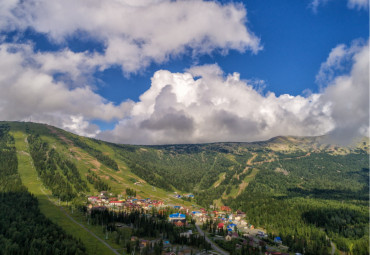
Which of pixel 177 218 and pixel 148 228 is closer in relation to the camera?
pixel 148 228

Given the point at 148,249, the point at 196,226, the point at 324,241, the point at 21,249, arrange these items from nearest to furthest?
the point at 21,249 → the point at 148,249 → the point at 324,241 → the point at 196,226

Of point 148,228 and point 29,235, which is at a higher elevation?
point 29,235

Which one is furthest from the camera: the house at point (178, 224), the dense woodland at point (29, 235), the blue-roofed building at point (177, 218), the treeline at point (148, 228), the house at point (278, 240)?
the blue-roofed building at point (177, 218)

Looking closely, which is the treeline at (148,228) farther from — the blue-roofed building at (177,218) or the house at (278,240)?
the house at (278,240)

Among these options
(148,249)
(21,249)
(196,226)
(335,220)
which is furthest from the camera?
(335,220)

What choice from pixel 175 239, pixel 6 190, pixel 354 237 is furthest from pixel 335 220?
pixel 6 190

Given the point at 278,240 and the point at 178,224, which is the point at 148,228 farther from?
the point at 278,240

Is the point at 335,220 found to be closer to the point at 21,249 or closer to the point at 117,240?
the point at 117,240

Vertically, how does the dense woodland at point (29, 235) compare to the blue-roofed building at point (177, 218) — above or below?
above

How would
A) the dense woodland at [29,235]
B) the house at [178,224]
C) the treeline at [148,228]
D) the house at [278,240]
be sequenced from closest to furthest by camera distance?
the dense woodland at [29,235] < the treeline at [148,228] < the house at [278,240] < the house at [178,224]

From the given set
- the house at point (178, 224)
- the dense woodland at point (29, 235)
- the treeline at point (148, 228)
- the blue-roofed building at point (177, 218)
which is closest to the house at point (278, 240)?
the treeline at point (148, 228)

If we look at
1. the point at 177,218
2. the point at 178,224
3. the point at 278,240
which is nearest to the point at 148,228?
the point at 178,224
